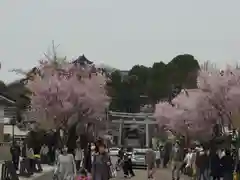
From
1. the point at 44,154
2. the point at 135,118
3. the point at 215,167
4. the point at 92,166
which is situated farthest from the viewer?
the point at 135,118

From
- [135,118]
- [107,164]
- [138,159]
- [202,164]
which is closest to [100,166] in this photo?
[107,164]

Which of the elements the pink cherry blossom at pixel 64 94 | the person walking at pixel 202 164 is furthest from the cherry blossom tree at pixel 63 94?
the person walking at pixel 202 164

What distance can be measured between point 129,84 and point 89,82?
68.1 metres

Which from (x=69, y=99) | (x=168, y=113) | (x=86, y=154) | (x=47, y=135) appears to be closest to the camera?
(x=86, y=154)

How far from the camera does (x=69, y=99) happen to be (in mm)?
36219

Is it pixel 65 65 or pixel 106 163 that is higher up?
pixel 65 65

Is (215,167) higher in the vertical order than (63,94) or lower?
lower

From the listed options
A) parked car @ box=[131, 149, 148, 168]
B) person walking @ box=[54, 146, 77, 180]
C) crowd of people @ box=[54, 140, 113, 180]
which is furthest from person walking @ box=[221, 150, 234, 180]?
parked car @ box=[131, 149, 148, 168]

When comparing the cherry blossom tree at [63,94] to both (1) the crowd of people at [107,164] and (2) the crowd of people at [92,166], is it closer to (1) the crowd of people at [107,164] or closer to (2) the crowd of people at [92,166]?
(1) the crowd of people at [107,164]

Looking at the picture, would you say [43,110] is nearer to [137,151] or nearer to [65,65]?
[65,65]

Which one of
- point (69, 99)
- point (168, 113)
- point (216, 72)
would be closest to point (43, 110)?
point (69, 99)

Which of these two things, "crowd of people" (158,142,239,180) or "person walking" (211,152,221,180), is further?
"person walking" (211,152,221,180)

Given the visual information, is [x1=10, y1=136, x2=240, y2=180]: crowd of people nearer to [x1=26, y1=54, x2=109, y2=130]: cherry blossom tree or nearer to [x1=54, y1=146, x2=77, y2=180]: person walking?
[x1=54, y1=146, x2=77, y2=180]: person walking

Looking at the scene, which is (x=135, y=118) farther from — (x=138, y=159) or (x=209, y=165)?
(x=209, y=165)
